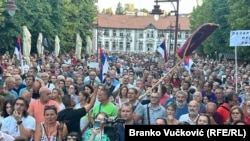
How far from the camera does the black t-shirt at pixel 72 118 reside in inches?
270

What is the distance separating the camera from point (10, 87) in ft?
32.5

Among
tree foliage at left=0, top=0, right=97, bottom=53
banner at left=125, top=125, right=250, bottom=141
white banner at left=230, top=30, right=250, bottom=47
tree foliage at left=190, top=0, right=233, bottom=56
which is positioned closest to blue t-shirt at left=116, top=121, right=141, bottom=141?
banner at left=125, top=125, right=250, bottom=141

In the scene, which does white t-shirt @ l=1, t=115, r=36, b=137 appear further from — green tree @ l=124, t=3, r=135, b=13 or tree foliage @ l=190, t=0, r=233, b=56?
green tree @ l=124, t=3, r=135, b=13

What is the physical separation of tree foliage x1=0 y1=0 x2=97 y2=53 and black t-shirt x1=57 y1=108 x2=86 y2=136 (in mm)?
31749

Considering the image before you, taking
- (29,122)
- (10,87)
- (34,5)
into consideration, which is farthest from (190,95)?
(34,5)

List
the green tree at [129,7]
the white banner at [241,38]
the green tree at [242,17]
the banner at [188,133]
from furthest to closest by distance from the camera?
the green tree at [129,7] < the green tree at [242,17] < the white banner at [241,38] < the banner at [188,133]

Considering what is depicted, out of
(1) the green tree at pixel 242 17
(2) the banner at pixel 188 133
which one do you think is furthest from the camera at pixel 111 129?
(1) the green tree at pixel 242 17

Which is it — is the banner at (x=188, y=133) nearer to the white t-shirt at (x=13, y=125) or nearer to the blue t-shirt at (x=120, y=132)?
the blue t-shirt at (x=120, y=132)

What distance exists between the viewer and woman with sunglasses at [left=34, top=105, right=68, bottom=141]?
6484 millimetres

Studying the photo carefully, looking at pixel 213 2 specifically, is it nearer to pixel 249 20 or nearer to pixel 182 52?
pixel 249 20

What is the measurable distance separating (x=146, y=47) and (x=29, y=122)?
116943 millimetres

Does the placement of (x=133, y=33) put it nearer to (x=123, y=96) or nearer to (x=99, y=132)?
(x=123, y=96)

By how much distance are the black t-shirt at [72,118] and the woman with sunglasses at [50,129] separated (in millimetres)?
244

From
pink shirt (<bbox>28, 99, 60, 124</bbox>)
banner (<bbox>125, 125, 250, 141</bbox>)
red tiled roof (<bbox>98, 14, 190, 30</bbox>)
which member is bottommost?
pink shirt (<bbox>28, 99, 60, 124</bbox>)
